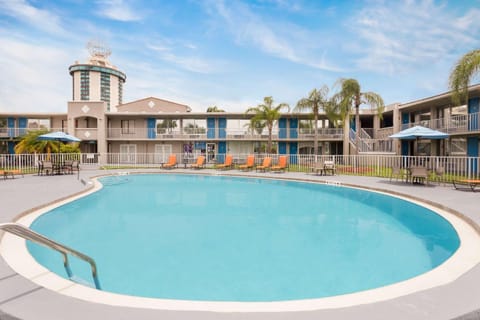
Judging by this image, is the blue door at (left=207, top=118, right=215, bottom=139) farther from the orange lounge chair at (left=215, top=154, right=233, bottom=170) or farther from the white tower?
the white tower

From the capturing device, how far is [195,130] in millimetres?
30406

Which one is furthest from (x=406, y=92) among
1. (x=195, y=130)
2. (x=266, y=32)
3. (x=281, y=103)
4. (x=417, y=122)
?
(x=195, y=130)

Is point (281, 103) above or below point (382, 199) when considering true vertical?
above

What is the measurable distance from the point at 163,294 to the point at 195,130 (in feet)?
89.6

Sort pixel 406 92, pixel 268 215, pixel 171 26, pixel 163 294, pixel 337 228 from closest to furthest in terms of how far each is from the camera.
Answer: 1. pixel 163 294
2. pixel 337 228
3. pixel 268 215
4. pixel 171 26
5. pixel 406 92

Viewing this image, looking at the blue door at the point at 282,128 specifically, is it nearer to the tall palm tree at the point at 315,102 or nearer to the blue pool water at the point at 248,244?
the tall palm tree at the point at 315,102

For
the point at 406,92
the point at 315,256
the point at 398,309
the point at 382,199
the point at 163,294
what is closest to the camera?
the point at 398,309

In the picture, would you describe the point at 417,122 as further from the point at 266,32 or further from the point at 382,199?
the point at 382,199

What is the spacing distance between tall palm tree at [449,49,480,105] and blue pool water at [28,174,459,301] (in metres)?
6.54

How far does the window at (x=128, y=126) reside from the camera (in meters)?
31.1

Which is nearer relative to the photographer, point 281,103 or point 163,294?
point 163,294

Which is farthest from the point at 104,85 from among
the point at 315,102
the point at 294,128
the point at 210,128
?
the point at 315,102

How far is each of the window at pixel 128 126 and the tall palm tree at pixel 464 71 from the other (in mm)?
27963

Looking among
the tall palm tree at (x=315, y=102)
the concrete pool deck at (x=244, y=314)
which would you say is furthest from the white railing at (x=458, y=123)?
the concrete pool deck at (x=244, y=314)
